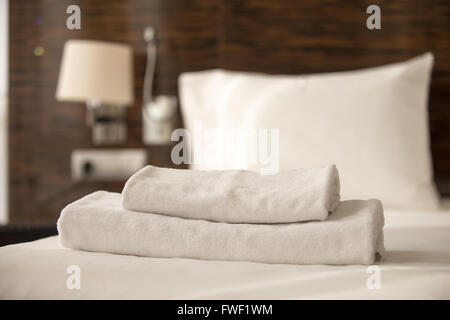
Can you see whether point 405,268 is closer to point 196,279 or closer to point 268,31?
point 196,279

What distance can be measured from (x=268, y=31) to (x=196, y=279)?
1587 mm

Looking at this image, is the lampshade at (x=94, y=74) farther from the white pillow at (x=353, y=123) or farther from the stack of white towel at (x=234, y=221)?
the stack of white towel at (x=234, y=221)

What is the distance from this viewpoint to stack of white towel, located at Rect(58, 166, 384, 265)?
2.84 feet

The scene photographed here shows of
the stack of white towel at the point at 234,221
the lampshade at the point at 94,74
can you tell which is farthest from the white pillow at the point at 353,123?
the stack of white towel at the point at 234,221

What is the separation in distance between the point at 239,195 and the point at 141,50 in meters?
1.60

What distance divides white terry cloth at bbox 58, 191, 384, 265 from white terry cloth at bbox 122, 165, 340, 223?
0.04ft

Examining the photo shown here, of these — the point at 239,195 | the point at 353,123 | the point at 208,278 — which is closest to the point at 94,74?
the point at 353,123

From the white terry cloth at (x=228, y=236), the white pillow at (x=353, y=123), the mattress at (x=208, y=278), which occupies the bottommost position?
the mattress at (x=208, y=278)

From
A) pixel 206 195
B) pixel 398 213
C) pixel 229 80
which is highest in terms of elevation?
pixel 229 80

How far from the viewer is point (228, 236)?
0.89 meters

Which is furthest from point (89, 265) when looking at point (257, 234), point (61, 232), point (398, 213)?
point (398, 213)

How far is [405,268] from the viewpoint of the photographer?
0.84 metres

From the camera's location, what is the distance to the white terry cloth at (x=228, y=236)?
86 centimetres

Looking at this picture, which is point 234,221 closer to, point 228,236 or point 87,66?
point 228,236
